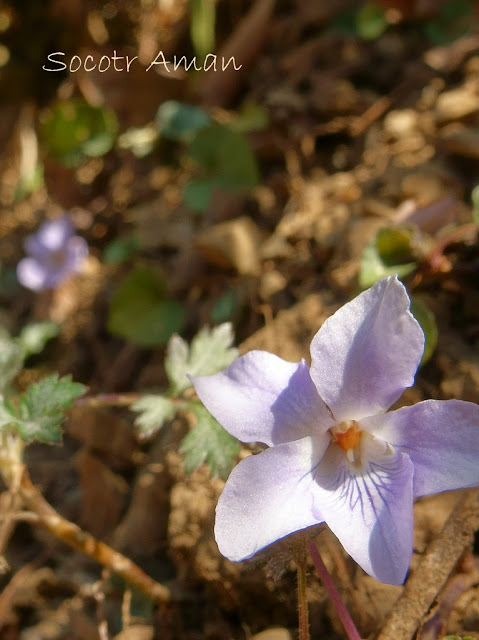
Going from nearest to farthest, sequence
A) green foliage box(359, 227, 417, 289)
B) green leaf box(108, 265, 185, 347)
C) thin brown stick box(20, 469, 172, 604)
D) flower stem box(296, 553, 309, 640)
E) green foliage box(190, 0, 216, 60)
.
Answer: flower stem box(296, 553, 309, 640) → thin brown stick box(20, 469, 172, 604) → green foliage box(359, 227, 417, 289) → green leaf box(108, 265, 185, 347) → green foliage box(190, 0, 216, 60)

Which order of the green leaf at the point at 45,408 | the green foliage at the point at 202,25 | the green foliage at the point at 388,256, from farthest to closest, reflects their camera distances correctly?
the green foliage at the point at 202,25, the green foliage at the point at 388,256, the green leaf at the point at 45,408

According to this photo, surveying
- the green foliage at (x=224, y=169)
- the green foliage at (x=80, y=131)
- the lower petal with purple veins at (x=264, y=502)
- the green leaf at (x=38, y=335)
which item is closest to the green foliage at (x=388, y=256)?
the lower petal with purple veins at (x=264, y=502)

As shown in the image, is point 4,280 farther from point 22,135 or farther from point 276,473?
point 276,473

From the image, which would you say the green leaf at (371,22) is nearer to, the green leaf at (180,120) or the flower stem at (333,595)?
the green leaf at (180,120)

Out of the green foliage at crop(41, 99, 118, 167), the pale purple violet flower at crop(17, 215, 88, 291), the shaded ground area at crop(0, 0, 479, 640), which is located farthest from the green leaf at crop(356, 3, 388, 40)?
the pale purple violet flower at crop(17, 215, 88, 291)

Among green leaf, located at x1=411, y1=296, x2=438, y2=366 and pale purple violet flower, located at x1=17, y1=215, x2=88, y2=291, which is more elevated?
green leaf, located at x1=411, y1=296, x2=438, y2=366

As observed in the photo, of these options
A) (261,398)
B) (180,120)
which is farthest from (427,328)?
(180,120)

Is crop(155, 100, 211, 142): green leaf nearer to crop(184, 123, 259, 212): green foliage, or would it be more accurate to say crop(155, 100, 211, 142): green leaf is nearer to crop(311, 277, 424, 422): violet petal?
crop(184, 123, 259, 212): green foliage
